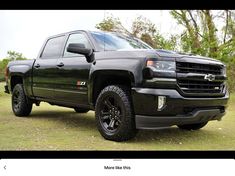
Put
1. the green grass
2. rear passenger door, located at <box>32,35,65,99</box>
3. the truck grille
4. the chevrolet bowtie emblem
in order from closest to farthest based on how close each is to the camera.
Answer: the truck grille
the green grass
the chevrolet bowtie emblem
rear passenger door, located at <box>32,35,65,99</box>

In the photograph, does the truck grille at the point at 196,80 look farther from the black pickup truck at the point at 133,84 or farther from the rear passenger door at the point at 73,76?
the rear passenger door at the point at 73,76

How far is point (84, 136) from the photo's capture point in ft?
17.9

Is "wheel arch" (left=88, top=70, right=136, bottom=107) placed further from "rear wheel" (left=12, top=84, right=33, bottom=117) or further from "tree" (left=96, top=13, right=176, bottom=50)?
"rear wheel" (left=12, top=84, right=33, bottom=117)

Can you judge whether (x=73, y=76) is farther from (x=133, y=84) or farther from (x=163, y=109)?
(x=163, y=109)

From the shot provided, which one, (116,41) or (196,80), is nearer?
Answer: (196,80)

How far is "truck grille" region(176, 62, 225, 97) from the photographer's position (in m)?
4.59

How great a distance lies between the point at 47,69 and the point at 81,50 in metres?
1.48

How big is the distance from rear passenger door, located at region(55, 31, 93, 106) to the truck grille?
56.6 inches

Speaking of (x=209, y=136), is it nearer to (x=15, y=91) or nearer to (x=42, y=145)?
(x=42, y=145)

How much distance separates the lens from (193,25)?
18.4 ft

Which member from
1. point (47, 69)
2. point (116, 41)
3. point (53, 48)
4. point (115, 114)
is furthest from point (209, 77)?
point (53, 48)

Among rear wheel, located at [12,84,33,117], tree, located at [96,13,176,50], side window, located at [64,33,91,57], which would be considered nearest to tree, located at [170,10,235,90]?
tree, located at [96,13,176,50]
